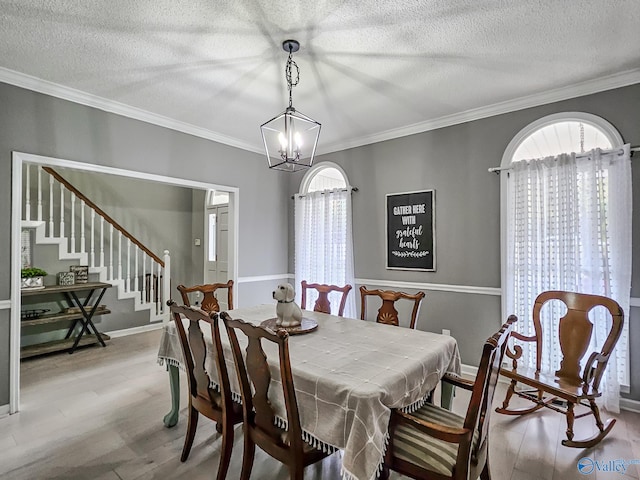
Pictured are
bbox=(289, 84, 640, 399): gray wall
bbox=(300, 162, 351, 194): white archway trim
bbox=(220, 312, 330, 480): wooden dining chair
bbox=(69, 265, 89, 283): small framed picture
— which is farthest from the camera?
bbox=(300, 162, 351, 194): white archway trim

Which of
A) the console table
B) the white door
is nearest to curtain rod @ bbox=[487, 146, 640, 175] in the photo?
the white door

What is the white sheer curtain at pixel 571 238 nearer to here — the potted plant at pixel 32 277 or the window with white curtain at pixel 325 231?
the window with white curtain at pixel 325 231

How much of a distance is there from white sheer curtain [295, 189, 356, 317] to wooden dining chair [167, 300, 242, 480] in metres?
2.50

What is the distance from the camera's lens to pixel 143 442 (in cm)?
228

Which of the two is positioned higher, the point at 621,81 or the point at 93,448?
the point at 621,81

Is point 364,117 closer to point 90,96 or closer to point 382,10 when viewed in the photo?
point 382,10

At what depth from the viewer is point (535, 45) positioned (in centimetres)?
229

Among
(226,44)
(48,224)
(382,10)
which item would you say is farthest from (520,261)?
(48,224)

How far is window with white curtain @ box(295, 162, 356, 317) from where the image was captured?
437 cm

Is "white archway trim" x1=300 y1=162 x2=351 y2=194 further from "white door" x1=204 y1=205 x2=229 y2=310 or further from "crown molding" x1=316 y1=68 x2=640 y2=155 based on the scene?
"white door" x1=204 y1=205 x2=229 y2=310

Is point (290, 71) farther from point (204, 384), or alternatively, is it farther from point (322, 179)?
point (322, 179)

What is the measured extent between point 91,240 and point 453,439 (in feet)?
17.3

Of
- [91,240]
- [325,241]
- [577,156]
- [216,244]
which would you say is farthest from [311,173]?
[91,240]

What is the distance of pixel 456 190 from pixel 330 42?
2.08 meters
